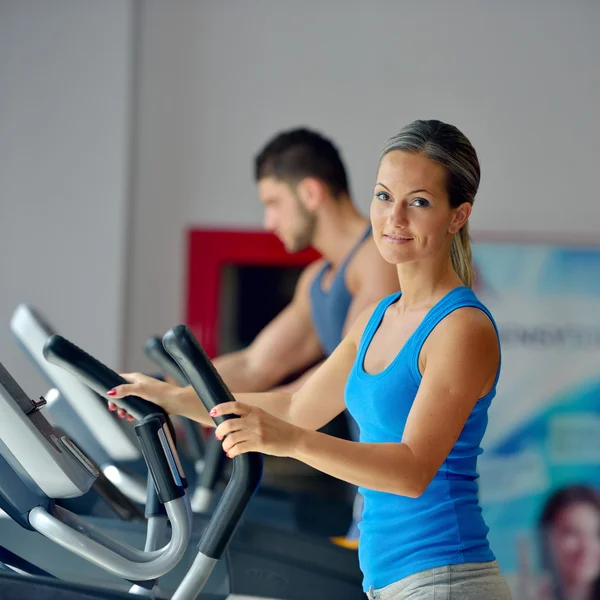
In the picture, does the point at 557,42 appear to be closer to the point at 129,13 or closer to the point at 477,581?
the point at 129,13

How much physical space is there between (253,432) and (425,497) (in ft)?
1.01

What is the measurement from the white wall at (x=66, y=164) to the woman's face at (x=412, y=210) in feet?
10.4

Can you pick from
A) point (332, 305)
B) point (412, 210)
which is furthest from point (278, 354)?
point (412, 210)

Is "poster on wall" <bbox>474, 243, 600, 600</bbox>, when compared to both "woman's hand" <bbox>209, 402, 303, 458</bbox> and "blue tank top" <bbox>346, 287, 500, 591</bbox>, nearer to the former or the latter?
"blue tank top" <bbox>346, 287, 500, 591</bbox>

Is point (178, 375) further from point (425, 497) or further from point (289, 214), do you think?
point (425, 497)

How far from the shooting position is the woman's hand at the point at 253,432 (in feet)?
3.70

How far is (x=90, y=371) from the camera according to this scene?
1407 mm

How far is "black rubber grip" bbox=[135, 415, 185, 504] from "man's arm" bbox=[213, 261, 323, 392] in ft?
4.27

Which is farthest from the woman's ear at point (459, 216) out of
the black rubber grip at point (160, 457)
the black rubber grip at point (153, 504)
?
the black rubber grip at point (153, 504)

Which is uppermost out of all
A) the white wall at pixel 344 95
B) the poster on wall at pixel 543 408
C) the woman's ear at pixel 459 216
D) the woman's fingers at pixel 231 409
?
the white wall at pixel 344 95

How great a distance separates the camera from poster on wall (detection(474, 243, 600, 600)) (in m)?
4.04

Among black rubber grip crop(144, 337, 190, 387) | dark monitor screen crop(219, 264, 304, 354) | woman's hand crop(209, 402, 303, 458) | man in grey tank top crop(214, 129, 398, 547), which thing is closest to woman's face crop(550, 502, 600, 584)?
dark monitor screen crop(219, 264, 304, 354)

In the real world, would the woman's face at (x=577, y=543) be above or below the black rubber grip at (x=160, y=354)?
below

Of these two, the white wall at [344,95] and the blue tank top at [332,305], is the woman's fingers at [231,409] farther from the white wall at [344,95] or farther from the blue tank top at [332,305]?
the white wall at [344,95]
